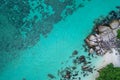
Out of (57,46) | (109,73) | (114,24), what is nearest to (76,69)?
(57,46)

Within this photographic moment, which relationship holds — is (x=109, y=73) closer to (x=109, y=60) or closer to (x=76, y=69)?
(x=109, y=60)

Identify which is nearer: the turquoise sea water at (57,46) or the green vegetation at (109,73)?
the green vegetation at (109,73)

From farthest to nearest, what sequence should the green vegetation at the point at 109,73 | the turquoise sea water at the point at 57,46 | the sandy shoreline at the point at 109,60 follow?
the turquoise sea water at the point at 57,46 → the sandy shoreline at the point at 109,60 → the green vegetation at the point at 109,73

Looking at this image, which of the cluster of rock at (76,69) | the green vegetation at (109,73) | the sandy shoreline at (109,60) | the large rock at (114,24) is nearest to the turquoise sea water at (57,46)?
the cluster of rock at (76,69)

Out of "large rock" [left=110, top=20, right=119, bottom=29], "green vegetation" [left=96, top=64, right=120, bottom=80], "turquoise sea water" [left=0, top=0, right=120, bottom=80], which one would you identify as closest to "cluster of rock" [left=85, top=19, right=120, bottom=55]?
"large rock" [left=110, top=20, right=119, bottom=29]

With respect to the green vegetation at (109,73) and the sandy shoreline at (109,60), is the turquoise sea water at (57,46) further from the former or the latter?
the green vegetation at (109,73)

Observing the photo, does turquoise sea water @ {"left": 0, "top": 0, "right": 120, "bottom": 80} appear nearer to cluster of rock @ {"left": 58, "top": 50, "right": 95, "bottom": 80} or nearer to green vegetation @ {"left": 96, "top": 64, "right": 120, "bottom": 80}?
cluster of rock @ {"left": 58, "top": 50, "right": 95, "bottom": 80}

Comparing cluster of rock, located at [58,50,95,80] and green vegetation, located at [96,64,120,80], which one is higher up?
cluster of rock, located at [58,50,95,80]
